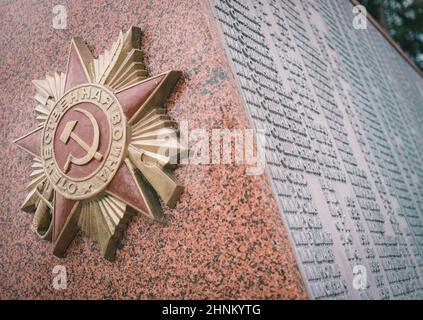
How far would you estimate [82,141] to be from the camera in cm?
215

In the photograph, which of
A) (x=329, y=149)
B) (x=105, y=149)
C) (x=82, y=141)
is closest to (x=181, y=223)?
(x=105, y=149)

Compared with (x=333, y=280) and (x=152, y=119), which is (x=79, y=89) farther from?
(x=333, y=280)

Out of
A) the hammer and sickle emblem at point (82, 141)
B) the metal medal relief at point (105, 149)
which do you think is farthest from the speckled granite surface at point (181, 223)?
the hammer and sickle emblem at point (82, 141)

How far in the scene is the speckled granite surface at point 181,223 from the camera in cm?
177

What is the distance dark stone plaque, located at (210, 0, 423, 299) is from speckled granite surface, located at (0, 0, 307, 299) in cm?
12

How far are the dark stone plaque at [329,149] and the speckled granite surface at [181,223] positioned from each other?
0.40 ft

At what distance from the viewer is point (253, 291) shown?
5.68 feet

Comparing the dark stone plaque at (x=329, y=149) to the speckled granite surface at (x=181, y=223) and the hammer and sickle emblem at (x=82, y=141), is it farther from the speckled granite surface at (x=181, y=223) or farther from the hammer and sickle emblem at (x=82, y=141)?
the hammer and sickle emblem at (x=82, y=141)

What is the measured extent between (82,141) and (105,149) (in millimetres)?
156

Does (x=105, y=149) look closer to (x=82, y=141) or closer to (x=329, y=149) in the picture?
(x=82, y=141)

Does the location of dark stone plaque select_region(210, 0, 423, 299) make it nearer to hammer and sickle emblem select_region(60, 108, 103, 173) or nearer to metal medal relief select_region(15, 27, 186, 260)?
metal medal relief select_region(15, 27, 186, 260)

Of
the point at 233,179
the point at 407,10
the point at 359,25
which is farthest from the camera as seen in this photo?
the point at 407,10

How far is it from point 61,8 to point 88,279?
1749 mm

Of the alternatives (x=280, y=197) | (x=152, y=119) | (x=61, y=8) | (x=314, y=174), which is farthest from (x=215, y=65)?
(x=61, y=8)
